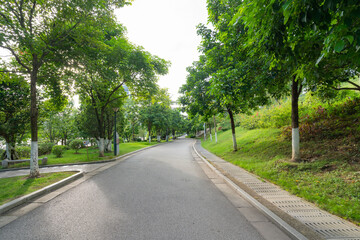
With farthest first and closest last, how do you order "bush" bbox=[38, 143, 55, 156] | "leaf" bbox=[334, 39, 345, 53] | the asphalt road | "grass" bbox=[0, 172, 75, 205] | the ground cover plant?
"bush" bbox=[38, 143, 55, 156] → "grass" bbox=[0, 172, 75, 205] → the ground cover plant → the asphalt road → "leaf" bbox=[334, 39, 345, 53]

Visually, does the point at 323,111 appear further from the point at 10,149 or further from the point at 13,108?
the point at 10,149

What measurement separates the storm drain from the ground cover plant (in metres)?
0.24

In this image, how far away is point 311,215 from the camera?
3.39 meters

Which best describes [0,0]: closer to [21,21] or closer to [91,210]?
[21,21]

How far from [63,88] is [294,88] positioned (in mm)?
12602

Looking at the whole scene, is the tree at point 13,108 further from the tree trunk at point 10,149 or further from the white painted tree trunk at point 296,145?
the white painted tree trunk at point 296,145

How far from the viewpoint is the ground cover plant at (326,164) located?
3.93 meters

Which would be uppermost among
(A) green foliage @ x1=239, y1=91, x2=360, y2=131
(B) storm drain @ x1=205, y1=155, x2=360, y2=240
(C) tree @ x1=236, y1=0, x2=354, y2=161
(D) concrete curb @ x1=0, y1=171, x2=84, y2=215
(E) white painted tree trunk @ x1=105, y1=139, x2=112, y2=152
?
(C) tree @ x1=236, y1=0, x2=354, y2=161

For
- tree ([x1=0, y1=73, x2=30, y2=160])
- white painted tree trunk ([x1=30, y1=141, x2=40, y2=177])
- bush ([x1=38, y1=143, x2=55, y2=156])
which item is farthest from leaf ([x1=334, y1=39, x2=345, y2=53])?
bush ([x1=38, y1=143, x2=55, y2=156])

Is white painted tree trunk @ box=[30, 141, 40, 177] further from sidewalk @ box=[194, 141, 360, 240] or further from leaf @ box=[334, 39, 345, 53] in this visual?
leaf @ box=[334, 39, 345, 53]

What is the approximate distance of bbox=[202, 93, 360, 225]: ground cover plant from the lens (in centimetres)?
393

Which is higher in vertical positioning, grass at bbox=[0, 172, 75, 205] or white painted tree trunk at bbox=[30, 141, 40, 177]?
white painted tree trunk at bbox=[30, 141, 40, 177]

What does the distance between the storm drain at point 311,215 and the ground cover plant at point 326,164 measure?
0.78 feet

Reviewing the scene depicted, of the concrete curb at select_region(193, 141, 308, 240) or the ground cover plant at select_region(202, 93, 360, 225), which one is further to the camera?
the ground cover plant at select_region(202, 93, 360, 225)
